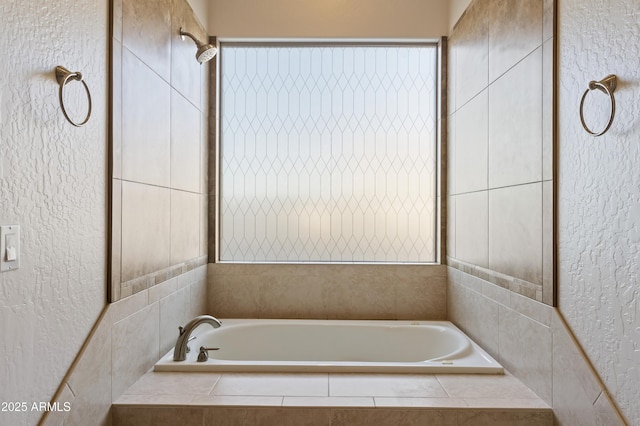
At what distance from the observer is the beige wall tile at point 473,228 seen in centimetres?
218

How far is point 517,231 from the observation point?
1.83 metres

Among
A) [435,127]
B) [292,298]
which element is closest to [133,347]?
[292,298]

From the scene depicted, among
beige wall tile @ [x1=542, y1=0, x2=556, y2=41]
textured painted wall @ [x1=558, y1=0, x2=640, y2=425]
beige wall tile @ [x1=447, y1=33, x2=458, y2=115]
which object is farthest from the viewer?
beige wall tile @ [x1=447, y1=33, x2=458, y2=115]

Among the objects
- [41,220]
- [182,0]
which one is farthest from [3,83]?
[182,0]

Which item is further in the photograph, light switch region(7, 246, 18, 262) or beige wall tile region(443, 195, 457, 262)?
beige wall tile region(443, 195, 457, 262)

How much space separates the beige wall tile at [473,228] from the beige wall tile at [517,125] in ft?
0.54

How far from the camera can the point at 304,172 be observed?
2873mm

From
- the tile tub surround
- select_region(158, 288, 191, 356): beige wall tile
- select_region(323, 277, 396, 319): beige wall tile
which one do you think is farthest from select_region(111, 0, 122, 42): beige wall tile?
select_region(323, 277, 396, 319): beige wall tile

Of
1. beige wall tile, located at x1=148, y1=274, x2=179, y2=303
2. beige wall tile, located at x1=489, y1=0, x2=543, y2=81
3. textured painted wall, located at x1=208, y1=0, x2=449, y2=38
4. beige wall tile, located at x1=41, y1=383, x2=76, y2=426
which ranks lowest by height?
beige wall tile, located at x1=41, y1=383, x2=76, y2=426

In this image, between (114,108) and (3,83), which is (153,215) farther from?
(3,83)

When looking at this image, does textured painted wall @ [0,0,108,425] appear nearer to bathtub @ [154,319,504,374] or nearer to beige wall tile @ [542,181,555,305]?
bathtub @ [154,319,504,374]

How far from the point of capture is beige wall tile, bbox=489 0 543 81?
1694mm

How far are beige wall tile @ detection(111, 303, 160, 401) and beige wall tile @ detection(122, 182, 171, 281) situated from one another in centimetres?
18

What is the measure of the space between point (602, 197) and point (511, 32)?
3.15 feet
